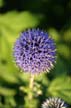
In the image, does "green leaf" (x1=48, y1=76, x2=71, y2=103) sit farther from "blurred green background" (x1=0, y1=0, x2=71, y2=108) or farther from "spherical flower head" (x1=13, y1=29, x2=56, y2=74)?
"spherical flower head" (x1=13, y1=29, x2=56, y2=74)

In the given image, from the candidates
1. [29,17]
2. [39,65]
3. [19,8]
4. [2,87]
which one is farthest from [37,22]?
[39,65]

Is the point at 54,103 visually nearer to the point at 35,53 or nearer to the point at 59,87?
the point at 59,87

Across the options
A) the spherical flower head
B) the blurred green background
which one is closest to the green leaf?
the blurred green background

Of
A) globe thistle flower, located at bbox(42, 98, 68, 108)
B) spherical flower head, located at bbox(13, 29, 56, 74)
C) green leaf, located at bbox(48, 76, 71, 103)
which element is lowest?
globe thistle flower, located at bbox(42, 98, 68, 108)

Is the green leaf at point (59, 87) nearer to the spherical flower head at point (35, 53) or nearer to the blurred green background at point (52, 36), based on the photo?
the blurred green background at point (52, 36)

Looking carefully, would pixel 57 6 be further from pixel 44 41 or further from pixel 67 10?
pixel 44 41

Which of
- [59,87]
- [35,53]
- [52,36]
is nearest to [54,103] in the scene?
[59,87]
